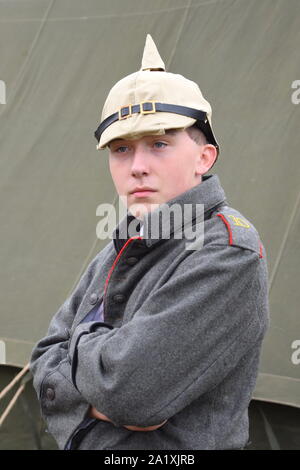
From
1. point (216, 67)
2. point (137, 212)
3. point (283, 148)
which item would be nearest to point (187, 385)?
point (137, 212)

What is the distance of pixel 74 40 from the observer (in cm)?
281

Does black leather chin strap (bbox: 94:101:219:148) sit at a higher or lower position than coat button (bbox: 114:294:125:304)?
higher

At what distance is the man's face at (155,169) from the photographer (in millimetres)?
959

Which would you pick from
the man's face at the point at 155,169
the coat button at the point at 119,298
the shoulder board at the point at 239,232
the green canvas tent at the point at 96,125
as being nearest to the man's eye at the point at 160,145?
the man's face at the point at 155,169

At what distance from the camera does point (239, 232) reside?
0.90m

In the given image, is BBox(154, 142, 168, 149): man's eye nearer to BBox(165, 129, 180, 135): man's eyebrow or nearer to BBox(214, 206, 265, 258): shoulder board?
BBox(165, 129, 180, 135): man's eyebrow

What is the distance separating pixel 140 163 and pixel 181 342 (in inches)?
11.2

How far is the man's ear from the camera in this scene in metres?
1.00

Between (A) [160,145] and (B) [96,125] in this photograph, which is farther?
(B) [96,125]

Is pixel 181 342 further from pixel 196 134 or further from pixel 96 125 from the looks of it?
pixel 96 125

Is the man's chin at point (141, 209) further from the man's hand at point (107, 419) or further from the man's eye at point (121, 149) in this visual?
the man's hand at point (107, 419)

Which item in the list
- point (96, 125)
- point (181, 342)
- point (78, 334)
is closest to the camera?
point (181, 342)

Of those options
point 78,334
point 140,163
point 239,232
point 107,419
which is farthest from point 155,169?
point 107,419

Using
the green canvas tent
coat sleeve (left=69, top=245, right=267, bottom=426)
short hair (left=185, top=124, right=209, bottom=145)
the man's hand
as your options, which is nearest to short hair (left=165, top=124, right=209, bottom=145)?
short hair (left=185, top=124, right=209, bottom=145)
